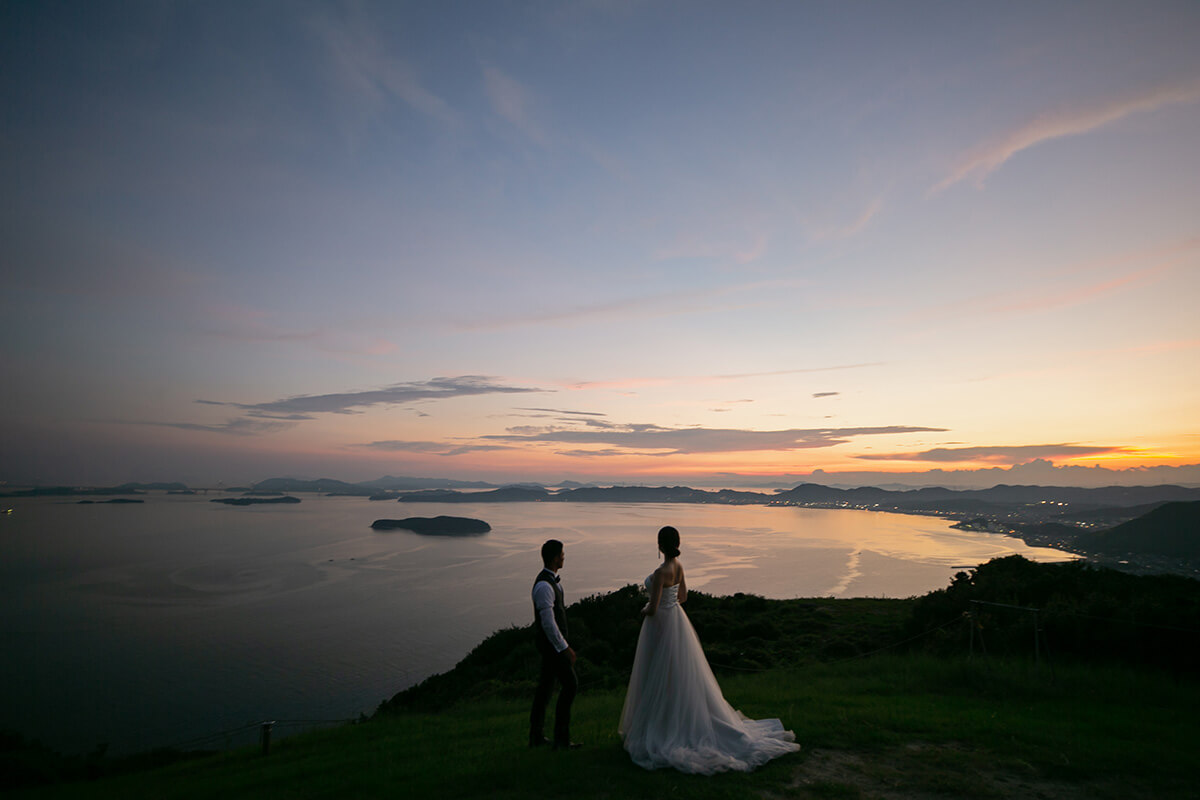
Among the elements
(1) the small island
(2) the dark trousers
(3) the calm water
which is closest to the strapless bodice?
(2) the dark trousers

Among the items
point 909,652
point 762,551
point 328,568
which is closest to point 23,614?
point 328,568

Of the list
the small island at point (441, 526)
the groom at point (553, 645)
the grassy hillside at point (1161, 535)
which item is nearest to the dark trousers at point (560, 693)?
the groom at point (553, 645)

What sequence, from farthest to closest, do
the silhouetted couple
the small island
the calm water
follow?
the small island < the calm water < the silhouetted couple

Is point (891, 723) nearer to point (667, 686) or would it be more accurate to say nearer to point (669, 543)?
point (667, 686)

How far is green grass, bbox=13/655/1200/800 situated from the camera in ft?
18.1

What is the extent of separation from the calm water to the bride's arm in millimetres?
27411

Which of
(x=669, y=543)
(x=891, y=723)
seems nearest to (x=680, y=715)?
(x=669, y=543)

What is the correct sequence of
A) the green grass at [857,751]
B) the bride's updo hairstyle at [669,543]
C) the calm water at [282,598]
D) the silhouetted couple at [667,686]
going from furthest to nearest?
1. the calm water at [282,598]
2. the bride's updo hairstyle at [669,543]
3. the silhouetted couple at [667,686]
4. the green grass at [857,751]

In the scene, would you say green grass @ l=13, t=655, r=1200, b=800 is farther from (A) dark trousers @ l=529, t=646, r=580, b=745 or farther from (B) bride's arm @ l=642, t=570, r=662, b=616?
(B) bride's arm @ l=642, t=570, r=662, b=616

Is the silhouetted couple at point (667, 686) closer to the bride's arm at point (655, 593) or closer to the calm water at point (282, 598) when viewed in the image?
the bride's arm at point (655, 593)

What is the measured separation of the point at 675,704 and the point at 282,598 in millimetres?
59379

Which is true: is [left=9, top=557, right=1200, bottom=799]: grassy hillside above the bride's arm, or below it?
below

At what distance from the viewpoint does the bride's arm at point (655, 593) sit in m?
6.31

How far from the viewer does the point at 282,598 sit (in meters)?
54.4
